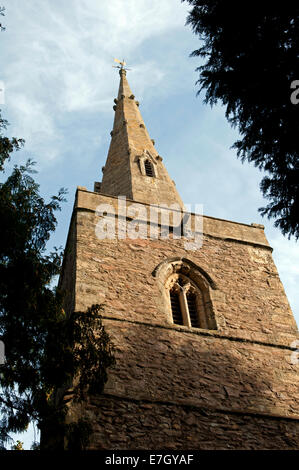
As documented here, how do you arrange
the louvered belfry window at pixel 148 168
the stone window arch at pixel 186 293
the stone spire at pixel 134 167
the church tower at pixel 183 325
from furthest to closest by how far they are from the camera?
the louvered belfry window at pixel 148 168 < the stone spire at pixel 134 167 < the stone window arch at pixel 186 293 < the church tower at pixel 183 325

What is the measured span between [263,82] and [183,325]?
608 cm

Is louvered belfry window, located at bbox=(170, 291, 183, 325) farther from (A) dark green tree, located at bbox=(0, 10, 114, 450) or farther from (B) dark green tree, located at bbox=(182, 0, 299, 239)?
(B) dark green tree, located at bbox=(182, 0, 299, 239)

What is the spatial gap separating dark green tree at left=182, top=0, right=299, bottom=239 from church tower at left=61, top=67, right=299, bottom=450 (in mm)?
3548

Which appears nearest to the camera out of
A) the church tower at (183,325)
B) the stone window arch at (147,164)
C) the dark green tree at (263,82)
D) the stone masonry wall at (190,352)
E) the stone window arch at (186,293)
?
the dark green tree at (263,82)

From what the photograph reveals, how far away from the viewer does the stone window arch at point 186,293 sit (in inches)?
445

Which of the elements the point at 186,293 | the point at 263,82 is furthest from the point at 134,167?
the point at 263,82

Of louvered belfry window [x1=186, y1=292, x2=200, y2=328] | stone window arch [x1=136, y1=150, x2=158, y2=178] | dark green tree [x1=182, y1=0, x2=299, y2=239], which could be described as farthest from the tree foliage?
stone window arch [x1=136, y1=150, x2=158, y2=178]

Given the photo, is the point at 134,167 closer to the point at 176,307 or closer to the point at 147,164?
the point at 147,164

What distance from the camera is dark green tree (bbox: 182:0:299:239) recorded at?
618 cm

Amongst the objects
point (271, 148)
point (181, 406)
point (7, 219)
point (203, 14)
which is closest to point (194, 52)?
point (203, 14)

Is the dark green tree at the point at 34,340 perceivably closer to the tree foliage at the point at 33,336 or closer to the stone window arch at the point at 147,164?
the tree foliage at the point at 33,336

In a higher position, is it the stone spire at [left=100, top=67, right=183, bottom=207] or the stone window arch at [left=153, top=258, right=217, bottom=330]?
the stone spire at [left=100, top=67, right=183, bottom=207]

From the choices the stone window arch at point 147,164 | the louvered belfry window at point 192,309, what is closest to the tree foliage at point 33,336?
the louvered belfry window at point 192,309

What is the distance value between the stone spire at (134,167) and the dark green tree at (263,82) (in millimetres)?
8328
